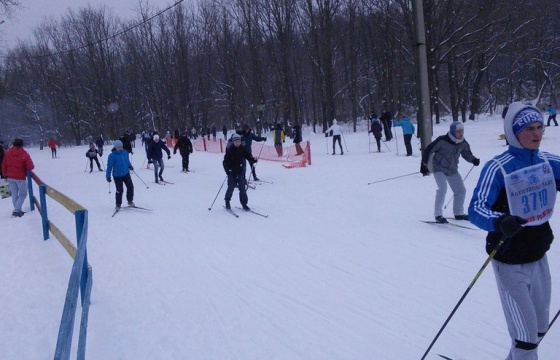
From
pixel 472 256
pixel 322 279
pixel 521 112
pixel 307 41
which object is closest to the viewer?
pixel 521 112

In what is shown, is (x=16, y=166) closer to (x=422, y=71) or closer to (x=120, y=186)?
(x=120, y=186)

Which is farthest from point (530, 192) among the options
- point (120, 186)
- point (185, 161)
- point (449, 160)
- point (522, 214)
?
point (185, 161)

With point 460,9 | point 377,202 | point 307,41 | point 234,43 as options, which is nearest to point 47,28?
point 234,43

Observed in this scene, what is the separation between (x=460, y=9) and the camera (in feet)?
88.8

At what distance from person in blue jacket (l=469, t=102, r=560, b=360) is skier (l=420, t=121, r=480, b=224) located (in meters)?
4.67

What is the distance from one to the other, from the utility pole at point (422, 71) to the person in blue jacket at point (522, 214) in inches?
370

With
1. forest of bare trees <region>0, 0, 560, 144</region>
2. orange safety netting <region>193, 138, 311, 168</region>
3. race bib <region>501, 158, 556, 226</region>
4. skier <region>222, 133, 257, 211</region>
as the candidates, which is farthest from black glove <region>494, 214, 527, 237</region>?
forest of bare trees <region>0, 0, 560, 144</region>

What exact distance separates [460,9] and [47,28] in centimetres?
4980

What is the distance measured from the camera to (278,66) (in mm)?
37562

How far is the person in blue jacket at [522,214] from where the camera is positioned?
273cm

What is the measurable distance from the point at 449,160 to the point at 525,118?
4.98m

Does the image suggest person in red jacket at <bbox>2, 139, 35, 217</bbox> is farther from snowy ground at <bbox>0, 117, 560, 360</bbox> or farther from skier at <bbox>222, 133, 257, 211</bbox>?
skier at <bbox>222, 133, 257, 211</bbox>

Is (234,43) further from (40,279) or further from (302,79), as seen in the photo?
(40,279)

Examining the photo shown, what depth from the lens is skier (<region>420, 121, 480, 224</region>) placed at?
7.38m
